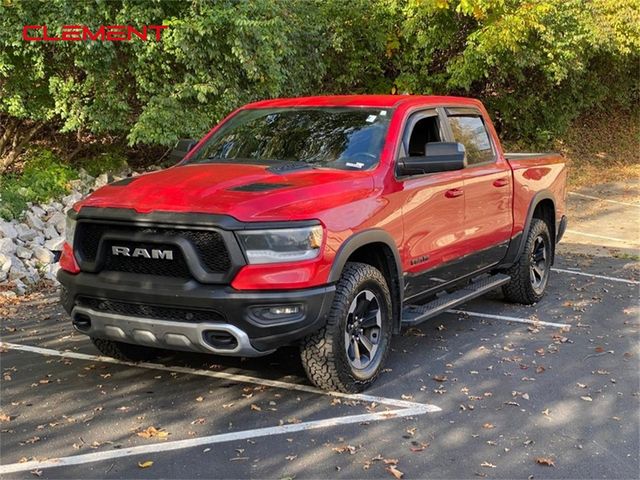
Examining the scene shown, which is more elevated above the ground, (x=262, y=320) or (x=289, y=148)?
(x=289, y=148)

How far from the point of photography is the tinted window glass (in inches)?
249

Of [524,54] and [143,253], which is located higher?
[524,54]

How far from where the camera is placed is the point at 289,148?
18.2 feet

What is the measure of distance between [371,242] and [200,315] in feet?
4.04

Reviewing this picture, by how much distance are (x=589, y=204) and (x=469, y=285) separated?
10.7 meters

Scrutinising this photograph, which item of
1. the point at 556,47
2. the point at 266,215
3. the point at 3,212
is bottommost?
the point at 3,212

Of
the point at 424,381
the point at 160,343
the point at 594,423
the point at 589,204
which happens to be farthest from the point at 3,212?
the point at 589,204

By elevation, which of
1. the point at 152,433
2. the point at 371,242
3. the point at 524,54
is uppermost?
the point at 524,54

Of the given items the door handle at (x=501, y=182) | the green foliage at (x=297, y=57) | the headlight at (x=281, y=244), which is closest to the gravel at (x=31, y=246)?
the green foliage at (x=297, y=57)

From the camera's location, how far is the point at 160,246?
4367mm

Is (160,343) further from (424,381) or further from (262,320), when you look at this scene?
(424,381)

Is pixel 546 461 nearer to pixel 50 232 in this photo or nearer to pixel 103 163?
pixel 50 232

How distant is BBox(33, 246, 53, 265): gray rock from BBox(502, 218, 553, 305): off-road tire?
5115 mm

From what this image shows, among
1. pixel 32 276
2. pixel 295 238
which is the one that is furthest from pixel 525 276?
pixel 32 276
